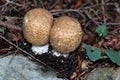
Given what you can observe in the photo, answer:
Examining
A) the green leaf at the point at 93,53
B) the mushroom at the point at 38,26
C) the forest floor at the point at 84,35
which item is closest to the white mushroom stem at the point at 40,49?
the forest floor at the point at 84,35

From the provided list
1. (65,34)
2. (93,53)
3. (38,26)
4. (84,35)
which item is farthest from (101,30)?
(38,26)

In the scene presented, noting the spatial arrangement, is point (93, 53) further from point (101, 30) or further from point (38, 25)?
point (38, 25)

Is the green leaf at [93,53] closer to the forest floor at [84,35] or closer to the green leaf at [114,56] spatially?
the forest floor at [84,35]

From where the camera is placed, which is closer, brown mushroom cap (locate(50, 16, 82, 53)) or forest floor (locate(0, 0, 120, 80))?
brown mushroom cap (locate(50, 16, 82, 53))

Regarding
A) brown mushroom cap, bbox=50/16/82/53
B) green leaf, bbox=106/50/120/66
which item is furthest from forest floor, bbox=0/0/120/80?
brown mushroom cap, bbox=50/16/82/53

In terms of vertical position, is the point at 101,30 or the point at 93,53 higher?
the point at 101,30

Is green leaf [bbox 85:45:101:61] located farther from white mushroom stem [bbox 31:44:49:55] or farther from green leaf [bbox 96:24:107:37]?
white mushroom stem [bbox 31:44:49:55]
